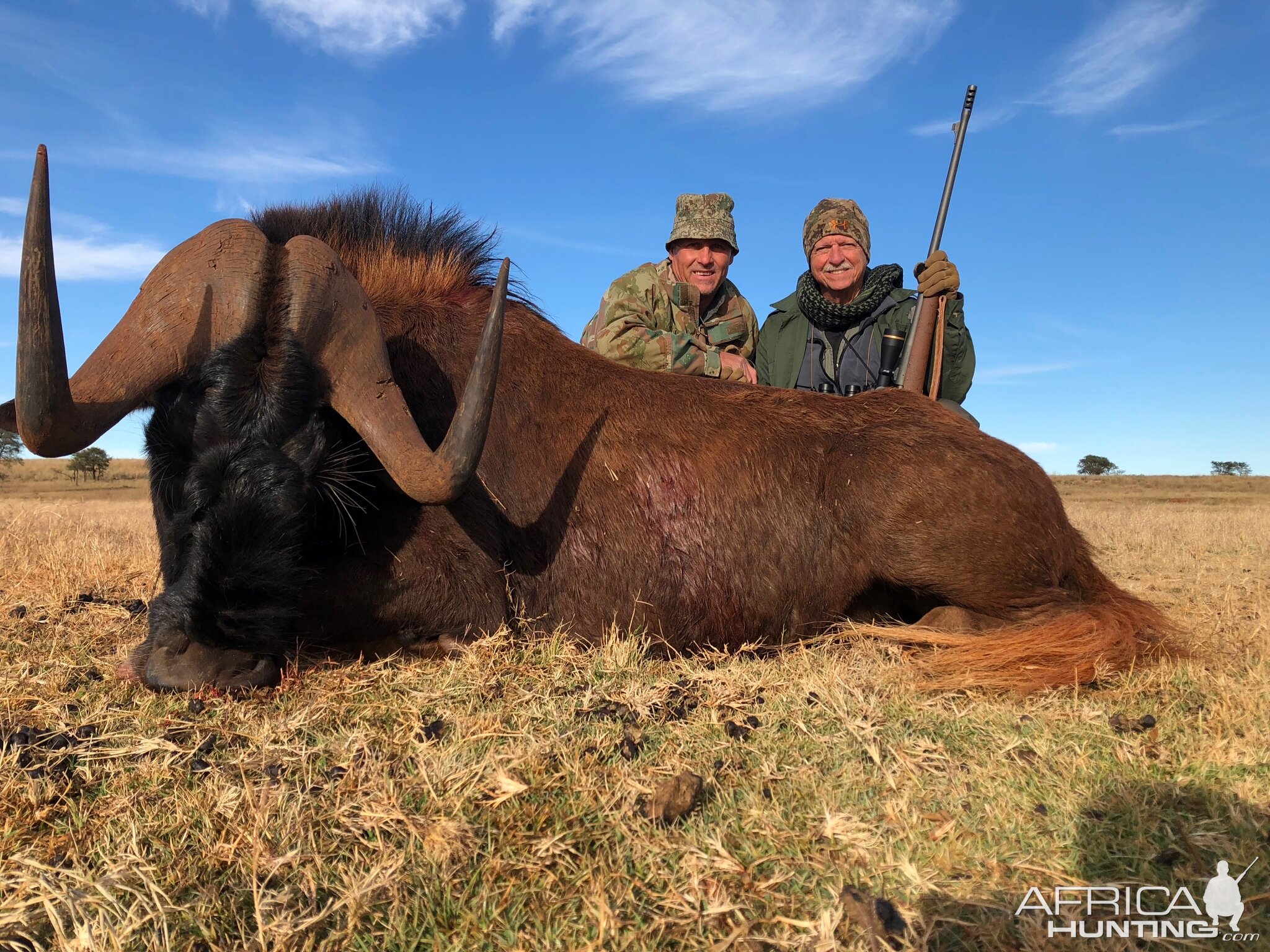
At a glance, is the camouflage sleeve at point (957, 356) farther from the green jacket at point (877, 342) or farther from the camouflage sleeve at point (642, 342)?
the camouflage sleeve at point (642, 342)

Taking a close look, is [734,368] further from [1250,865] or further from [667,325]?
[1250,865]

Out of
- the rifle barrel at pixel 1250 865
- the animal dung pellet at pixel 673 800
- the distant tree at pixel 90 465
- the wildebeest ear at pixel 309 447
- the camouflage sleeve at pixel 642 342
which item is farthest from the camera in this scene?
the distant tree at pixel 90 465

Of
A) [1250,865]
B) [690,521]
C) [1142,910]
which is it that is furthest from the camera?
[690,521]

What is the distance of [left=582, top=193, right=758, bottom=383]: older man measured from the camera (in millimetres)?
6242

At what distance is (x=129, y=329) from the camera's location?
3.07 m

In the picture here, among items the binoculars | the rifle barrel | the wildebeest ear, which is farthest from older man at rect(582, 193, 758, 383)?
the rifle barrel

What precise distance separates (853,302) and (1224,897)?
5686mm

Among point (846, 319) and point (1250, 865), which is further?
point (846, 319)

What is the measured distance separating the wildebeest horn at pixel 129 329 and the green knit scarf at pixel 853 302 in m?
4.83

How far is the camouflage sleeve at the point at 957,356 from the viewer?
267 inches

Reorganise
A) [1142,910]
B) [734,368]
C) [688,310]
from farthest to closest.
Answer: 1. [688,310]
2. [734,368]
3. [1142,910]

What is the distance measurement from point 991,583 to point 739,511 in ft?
4.29

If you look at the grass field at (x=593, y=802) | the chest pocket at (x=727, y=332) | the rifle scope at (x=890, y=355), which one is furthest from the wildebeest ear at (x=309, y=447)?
the rifle scope at (x=890, y=355)

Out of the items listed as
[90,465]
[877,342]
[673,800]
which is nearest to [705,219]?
[877,342]
